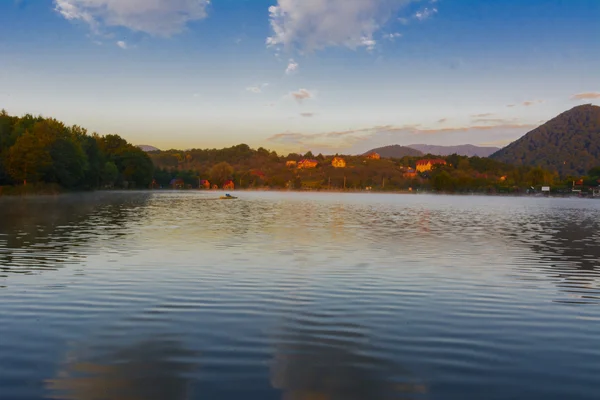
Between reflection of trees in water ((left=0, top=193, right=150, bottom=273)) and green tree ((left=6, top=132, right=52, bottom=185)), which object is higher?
green tree ((left=6, top=132, right=52, bottom=185))

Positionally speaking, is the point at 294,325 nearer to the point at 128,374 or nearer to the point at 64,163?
the point at 128,374

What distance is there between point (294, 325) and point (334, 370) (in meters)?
3.62

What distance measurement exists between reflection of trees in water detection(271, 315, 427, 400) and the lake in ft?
0.15

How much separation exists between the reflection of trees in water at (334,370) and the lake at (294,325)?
45 mm

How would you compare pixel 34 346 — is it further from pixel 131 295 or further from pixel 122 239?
pixel 122 239

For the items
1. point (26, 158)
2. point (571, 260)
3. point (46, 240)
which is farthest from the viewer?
point (26, 158)

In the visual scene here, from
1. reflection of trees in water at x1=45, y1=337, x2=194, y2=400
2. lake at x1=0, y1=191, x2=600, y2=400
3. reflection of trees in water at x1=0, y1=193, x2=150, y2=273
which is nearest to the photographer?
reflection of trees in water at x1=45, y1=337, x2=194, y2=400

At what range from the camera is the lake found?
32.8 feet

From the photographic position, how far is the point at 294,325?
1432cm

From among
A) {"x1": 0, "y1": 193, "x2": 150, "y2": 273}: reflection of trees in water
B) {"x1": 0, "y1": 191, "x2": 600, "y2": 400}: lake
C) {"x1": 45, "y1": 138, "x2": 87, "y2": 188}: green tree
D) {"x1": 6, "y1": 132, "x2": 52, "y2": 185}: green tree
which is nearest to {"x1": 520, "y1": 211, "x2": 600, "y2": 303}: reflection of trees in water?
{"x1": 0, "y1": 191, "x2": 600, "y2": 400}: lake

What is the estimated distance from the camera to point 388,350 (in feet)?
39.9

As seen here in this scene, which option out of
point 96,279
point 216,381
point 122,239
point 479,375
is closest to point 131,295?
point 96,279

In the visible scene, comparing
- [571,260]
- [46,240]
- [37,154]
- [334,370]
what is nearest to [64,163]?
[37,154]

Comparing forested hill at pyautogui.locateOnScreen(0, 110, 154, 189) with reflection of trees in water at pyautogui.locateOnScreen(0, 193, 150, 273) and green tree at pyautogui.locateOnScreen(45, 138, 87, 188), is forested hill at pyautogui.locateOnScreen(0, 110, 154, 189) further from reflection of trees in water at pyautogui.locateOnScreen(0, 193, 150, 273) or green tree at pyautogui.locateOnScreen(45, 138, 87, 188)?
reflection of trees in water at pyautogui.locateOnScreen(0, 193, 150, 273)
